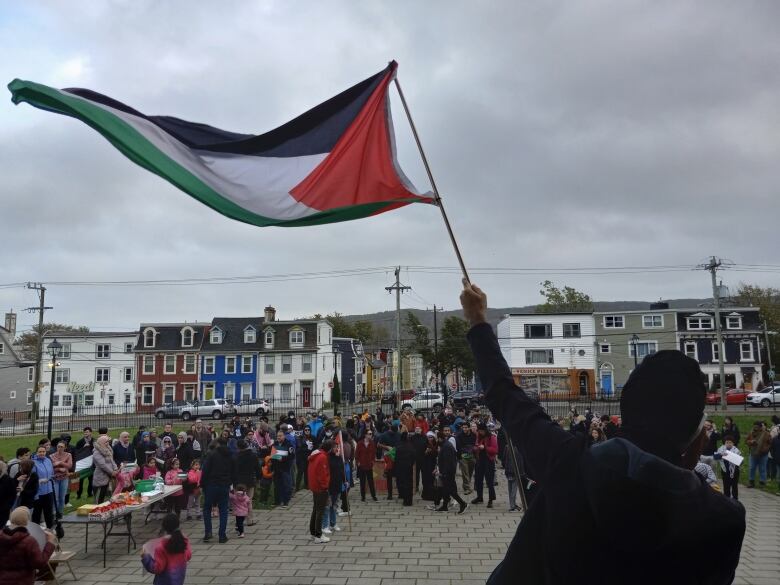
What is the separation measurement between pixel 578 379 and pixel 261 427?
1707 inches

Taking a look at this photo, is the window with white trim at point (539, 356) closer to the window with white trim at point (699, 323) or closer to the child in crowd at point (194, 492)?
the window with white trim at point (699, 323)

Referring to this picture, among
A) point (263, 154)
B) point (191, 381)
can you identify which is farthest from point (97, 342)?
point (263, 154)

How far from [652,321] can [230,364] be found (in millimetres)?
42099

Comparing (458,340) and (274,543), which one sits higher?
(458,340)

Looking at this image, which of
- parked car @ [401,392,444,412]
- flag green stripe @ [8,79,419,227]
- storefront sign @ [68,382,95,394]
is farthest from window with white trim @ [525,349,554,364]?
flag green stripe @ [8,79,419,227]

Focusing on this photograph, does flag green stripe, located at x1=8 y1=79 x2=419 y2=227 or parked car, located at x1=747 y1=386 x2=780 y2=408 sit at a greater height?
flag green stripe, located at x1=8 y1=79 x2=419 y2=227

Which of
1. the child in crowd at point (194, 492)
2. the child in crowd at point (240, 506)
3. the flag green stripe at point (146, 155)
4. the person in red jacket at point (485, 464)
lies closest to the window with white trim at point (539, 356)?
the person in red jacket at point (485, 464)

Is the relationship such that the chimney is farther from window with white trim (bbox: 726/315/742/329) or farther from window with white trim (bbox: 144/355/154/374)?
window with white trim (bbox: 726/315/742/329)

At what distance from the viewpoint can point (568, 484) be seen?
1594 millimetres

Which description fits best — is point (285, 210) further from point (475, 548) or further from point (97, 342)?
point (97, 342)

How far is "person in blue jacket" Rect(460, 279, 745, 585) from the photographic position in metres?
1.40

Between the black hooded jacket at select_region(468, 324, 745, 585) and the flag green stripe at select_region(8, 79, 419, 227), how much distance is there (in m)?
3.56

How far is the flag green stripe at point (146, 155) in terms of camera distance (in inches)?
187

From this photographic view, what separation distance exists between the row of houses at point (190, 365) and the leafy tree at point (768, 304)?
4764cm
